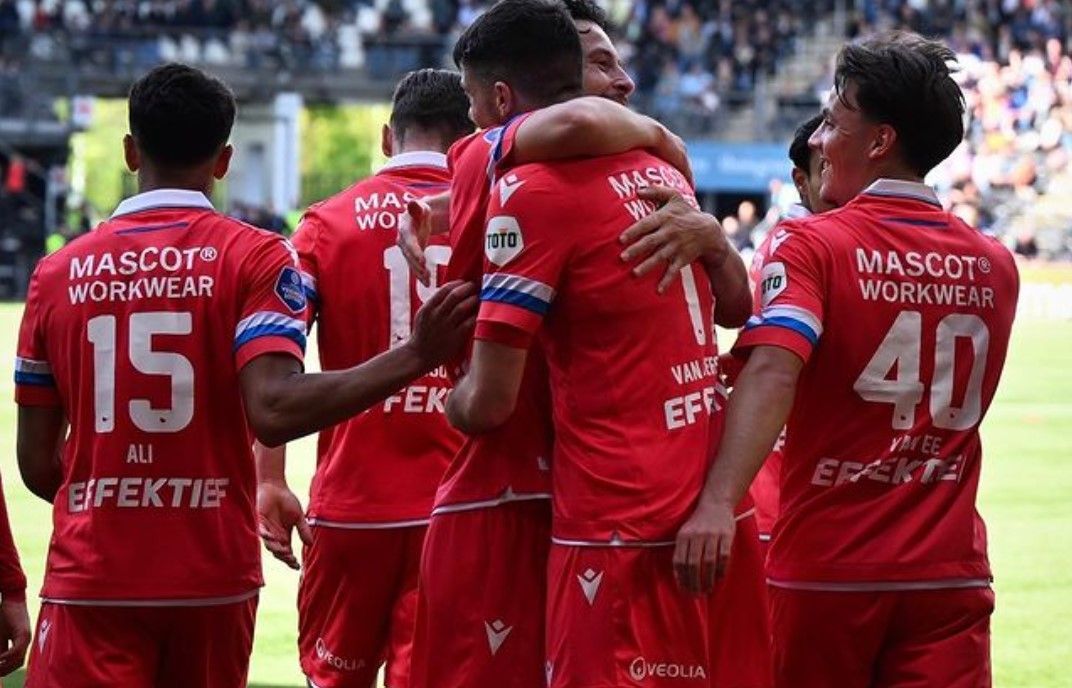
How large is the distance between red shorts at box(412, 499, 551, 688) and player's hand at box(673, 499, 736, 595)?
14.4 inches

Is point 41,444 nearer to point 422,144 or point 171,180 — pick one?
point 171,180

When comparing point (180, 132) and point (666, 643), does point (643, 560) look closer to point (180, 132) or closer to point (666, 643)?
point (666, 643)

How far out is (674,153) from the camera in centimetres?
464

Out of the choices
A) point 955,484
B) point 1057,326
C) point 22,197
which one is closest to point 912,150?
point 955,484

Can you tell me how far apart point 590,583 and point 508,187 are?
886 millimetres

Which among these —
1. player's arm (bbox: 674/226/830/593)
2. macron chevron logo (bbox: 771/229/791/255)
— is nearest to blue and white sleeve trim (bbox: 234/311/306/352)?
player's arm (bbox: 674/226/830/593)

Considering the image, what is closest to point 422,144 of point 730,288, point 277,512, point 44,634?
point 277,512

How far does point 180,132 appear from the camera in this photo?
15.8 ft

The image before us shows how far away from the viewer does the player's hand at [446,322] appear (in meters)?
4.46

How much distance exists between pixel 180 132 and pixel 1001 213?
113ft

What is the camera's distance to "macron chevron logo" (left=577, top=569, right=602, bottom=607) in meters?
4.31

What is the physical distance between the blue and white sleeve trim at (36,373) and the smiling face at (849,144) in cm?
202

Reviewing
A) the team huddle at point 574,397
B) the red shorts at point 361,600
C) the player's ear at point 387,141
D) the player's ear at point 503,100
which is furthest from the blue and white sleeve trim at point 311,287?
the player's ear at point 503,100

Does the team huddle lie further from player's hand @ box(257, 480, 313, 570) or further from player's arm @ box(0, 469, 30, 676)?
player's hand @ box(257, 480, 313, 570)
